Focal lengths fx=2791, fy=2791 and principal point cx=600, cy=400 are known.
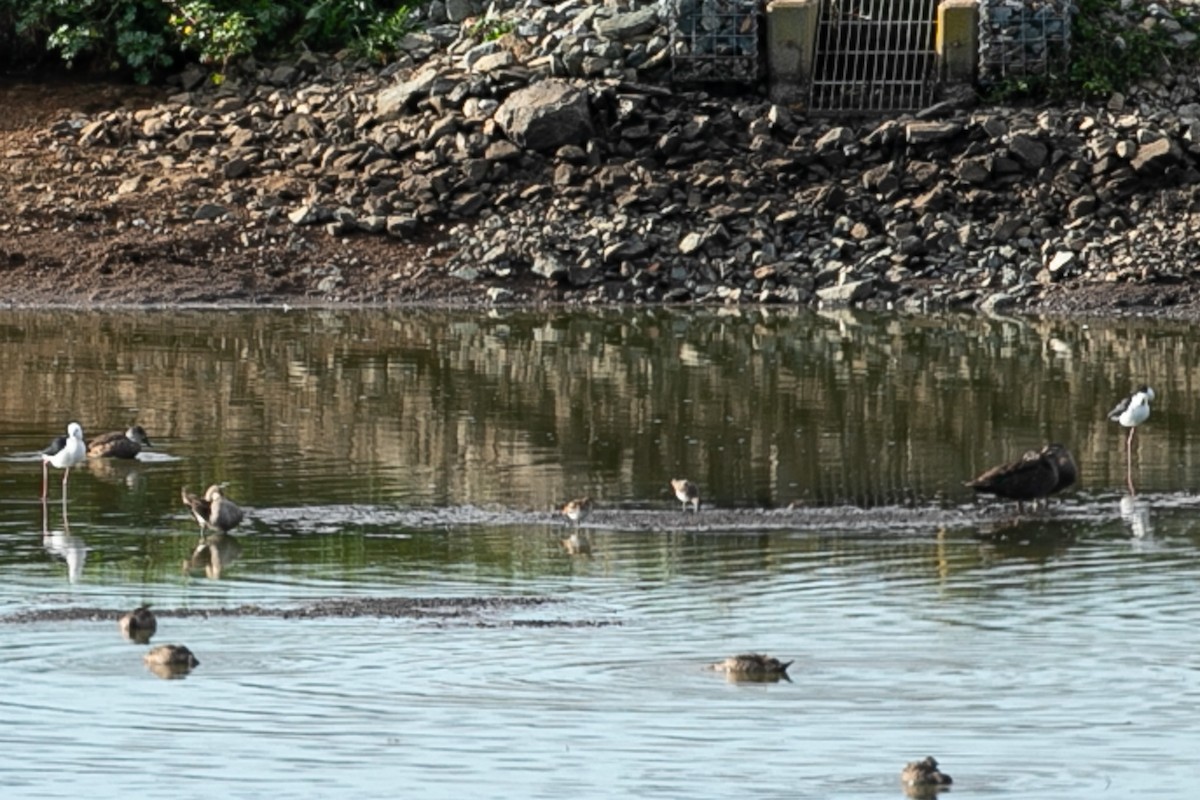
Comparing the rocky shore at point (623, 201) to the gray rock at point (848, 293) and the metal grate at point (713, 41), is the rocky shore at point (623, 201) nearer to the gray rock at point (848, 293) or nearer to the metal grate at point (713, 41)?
the gray rock at point (848, 293)

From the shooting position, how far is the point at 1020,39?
36.7m

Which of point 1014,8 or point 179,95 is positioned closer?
point 1014,8

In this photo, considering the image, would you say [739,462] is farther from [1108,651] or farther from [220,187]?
[220,187]

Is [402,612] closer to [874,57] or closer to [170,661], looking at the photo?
[170,661]

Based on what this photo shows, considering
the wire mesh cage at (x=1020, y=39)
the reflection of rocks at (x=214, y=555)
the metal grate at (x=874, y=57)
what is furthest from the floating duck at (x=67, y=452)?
the wire mesh cage at (x=1020, y=39)

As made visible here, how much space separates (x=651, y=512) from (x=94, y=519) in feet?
13.0

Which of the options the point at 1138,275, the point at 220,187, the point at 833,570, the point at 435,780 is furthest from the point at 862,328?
the point at 435,780

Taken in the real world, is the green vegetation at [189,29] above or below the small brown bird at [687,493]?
above

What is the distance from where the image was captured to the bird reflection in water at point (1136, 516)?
19.0 meters

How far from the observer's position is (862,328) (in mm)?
31734

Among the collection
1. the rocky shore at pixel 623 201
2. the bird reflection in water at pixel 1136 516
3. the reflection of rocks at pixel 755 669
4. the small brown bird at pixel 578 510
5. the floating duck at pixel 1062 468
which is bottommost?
the reflection of rocks at pixel 755 669

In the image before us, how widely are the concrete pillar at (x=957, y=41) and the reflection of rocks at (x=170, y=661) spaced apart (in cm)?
2363

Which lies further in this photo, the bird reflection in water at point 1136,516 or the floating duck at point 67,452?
the floating duck at point 67,452

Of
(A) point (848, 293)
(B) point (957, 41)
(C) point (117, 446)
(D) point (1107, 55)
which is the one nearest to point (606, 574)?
(C) point (117, 446)
